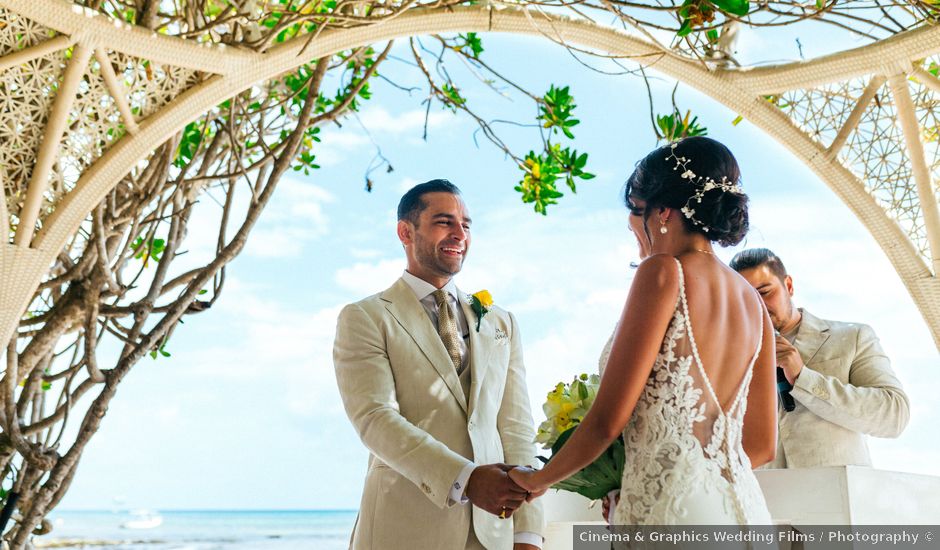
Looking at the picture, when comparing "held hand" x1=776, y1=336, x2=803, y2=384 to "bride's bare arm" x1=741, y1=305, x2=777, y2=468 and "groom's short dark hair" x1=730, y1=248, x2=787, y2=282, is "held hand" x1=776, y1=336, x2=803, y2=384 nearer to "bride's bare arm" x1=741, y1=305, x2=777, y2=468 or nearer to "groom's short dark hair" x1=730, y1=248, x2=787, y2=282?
"groom's short dark hair" x1=730, y1=248, x2=787, y2=282

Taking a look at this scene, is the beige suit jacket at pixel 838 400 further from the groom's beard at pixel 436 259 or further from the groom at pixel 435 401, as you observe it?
the groom's beard at pixel 436 259

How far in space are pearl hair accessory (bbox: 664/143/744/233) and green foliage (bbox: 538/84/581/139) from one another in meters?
1.80

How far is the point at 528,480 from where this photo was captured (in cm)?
214

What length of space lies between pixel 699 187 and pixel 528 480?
82 centimetres

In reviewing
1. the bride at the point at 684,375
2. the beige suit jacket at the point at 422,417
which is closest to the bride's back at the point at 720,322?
the bride at the point at 684,375

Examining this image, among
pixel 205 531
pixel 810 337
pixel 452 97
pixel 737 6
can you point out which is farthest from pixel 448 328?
pixel 205 531

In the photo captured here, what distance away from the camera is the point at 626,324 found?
1854mm

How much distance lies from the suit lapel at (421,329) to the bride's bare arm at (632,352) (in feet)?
2.38

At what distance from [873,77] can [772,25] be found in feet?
3.01

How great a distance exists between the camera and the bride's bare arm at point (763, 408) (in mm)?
2096

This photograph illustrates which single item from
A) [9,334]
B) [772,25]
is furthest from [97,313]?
[772,25]

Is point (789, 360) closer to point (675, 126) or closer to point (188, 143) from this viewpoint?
point (675, 126)

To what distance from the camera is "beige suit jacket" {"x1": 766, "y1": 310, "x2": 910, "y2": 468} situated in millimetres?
2945

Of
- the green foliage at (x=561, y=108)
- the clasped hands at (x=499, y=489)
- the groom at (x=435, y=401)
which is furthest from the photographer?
the green foliage at (x=561, y=108)
